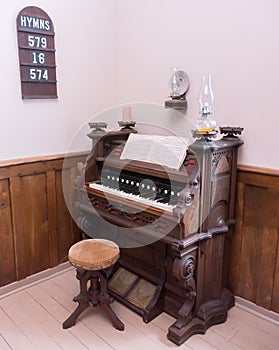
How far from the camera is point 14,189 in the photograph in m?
2.47

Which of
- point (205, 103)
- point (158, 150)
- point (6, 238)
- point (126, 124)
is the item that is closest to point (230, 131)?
point (205, 103)

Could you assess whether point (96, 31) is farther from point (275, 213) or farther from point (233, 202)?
point (275, 213)

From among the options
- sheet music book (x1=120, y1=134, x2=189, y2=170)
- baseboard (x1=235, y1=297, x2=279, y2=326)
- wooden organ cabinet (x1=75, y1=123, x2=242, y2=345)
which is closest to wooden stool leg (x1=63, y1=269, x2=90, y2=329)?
wooden organ cabinet (x1=75, y1=123, x2=242, y2=345)

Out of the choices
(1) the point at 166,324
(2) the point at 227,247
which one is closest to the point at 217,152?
(2) the point at 227,247

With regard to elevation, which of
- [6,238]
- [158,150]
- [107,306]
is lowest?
[107,306]

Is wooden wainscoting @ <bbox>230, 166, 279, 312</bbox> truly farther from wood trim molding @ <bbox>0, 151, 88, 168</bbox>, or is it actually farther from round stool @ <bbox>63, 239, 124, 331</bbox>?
wood trim molding @ <bbox>0, 151, 88, 168</bbox>

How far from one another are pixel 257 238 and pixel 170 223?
2.39 ft

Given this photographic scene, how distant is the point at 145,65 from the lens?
2736 millimetres

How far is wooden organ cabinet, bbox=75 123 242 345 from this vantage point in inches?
76.9

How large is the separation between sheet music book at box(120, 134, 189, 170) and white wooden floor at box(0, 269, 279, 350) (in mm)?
1091

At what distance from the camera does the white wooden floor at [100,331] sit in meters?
2.05

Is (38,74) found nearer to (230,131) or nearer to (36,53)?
(36,53)

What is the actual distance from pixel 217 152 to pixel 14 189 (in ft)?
4.88

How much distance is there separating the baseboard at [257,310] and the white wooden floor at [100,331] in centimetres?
2
